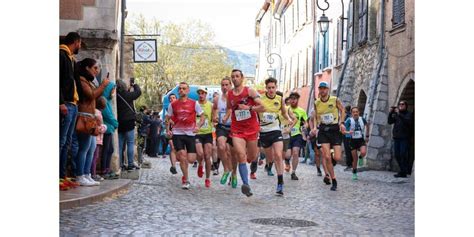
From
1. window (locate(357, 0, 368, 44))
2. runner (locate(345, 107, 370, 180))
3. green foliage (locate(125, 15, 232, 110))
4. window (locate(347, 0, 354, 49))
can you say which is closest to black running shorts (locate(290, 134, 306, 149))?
runner (locate(345, 107, 370, 180))

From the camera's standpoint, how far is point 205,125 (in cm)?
1483

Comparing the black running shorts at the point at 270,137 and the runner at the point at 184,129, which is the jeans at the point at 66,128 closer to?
the runner at the point at 184,129

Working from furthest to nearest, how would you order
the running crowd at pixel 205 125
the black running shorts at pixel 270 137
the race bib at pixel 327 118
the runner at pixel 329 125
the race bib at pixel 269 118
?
the race bib at pixel 327 118
the runner at pixel 329 125
the black running shorts at pixel 270 137
the race bib at pixel 269 118
the running crowd at pixel 205 125

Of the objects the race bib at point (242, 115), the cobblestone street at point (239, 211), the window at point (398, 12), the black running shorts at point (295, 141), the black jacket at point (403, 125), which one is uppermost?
the window at point (398, 12)

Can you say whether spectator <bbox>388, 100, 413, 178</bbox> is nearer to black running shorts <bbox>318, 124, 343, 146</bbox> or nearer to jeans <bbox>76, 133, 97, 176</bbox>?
black running shorts <bbox>318, 124, 343, 146</bbox>

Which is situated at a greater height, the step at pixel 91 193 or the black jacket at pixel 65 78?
the black jacket at pixel 65 78

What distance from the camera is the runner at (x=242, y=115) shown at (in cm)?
1155

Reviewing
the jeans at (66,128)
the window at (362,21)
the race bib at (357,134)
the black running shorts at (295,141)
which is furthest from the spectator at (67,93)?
the window at (362,21)

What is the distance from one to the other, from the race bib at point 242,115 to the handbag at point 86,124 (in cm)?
188

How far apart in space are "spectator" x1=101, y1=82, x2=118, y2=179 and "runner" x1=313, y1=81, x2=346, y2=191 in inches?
122
